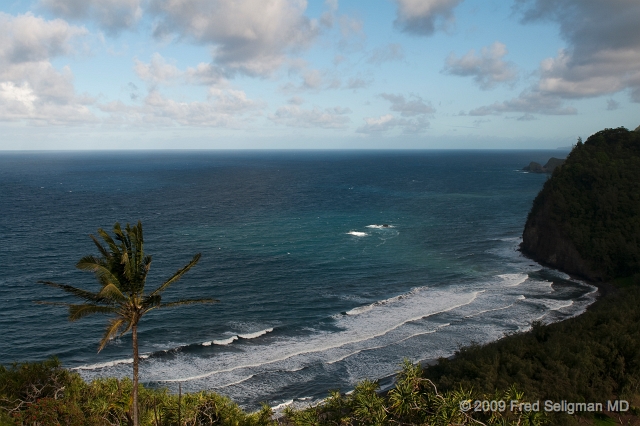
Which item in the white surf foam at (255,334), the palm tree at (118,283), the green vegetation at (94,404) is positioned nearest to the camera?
the palm tree at (118,283)

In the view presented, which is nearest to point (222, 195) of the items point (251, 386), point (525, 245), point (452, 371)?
point (525, 245)

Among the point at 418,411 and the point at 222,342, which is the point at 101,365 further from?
the point at 418,411

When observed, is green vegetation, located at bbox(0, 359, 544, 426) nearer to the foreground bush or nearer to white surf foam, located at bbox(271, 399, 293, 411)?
the foreground bush

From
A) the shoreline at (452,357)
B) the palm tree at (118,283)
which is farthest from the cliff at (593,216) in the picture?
the palm tree at (118,283)

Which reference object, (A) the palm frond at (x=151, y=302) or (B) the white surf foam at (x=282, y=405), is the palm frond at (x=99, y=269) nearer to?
A: (A) the palm frond at (x=151, y=302)

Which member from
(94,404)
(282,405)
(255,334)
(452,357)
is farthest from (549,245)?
(94,404)
